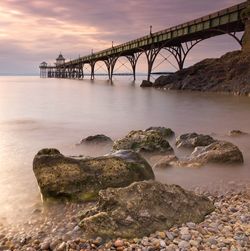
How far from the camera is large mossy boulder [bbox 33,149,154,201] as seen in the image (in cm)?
541

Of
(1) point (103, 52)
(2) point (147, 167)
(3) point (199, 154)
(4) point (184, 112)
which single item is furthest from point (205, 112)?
(1) point (103, 52)

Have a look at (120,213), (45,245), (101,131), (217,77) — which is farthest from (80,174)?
(217,77)

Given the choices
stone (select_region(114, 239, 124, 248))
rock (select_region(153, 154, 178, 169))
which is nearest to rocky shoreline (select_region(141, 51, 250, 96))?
rock (select_region(153, 154, 178, 169))

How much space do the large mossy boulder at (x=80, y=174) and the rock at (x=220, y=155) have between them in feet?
6.08

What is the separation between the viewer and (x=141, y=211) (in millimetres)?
4406

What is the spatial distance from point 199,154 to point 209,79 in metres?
27.7

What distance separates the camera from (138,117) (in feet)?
56.6

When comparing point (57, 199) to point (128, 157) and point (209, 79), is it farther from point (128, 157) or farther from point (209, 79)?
point (209, 79)

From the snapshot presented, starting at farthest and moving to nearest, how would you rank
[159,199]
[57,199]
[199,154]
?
1. [199,154]
2. [57,199]
3. [159,199]

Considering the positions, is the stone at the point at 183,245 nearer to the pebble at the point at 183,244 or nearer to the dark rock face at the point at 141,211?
the pebble at the point at 183,244

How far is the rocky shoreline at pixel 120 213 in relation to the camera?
156 inches

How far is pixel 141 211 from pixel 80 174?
1517 mm

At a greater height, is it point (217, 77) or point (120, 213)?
point (217, 77)

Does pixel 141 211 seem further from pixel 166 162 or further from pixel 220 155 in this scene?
pixel 220 155
